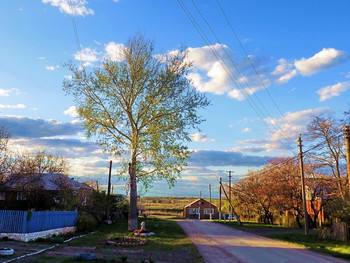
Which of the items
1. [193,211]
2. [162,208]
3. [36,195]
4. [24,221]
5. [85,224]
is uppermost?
[36,195]

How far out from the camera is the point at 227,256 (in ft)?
50.1

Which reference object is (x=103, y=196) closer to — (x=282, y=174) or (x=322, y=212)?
(x=282, y=174)

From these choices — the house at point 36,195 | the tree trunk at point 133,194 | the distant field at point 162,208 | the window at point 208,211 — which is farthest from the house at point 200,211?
the tree trunk at point 133,194

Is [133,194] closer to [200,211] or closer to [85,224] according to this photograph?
[85,224]

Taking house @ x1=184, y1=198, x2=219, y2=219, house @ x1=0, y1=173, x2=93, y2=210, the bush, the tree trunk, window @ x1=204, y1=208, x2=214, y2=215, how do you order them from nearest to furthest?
the tree trunk < the bush < house @ x1=0, y1=173, x2=93, y2=210 < house @ x1=184, y1=198, x2=219, y2=219 < window @ x1=204, y1=208, x2=214, y2=215

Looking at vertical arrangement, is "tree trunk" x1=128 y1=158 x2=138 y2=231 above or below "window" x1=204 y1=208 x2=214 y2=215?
→ above

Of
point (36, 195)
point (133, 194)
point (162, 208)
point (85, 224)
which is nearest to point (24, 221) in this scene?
point (133, 194)

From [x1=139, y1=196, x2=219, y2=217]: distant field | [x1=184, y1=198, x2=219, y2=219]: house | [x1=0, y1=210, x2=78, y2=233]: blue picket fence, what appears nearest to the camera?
[x1=0, y1=210, x2=78, y2=233]: blue picket fence

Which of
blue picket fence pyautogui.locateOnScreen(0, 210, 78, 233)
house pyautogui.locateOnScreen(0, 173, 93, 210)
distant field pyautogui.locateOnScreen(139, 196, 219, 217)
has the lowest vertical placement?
distant field pyautogui.locateOnScreen(139, 196, 219, 217)

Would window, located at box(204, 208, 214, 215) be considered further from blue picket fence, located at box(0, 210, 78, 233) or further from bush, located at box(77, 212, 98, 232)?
blue picket fence, located at box(0, 210, 78, 233)

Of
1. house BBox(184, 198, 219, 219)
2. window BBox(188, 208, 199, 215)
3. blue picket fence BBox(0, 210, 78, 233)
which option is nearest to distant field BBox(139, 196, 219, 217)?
house BBox(184, 198, 219, 219)

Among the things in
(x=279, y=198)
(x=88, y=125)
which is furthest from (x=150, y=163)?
(x=279, y=198)

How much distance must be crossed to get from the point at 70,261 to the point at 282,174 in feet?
112

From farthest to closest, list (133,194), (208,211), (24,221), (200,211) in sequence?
1. (208,211)
2. (200,211)
3. (133,194)
4. (24,221)
